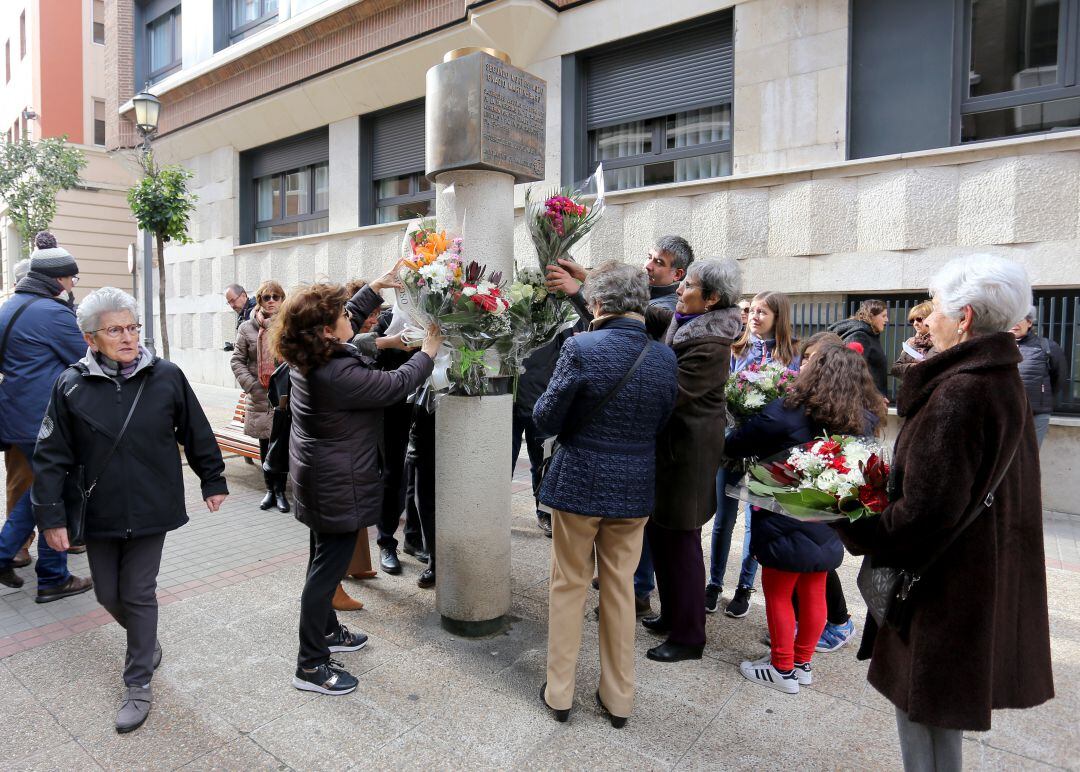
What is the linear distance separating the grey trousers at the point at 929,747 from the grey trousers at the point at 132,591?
10.00ft

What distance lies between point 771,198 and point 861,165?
0.94 m

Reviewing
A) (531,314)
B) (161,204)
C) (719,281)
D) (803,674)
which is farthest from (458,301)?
(161,204)

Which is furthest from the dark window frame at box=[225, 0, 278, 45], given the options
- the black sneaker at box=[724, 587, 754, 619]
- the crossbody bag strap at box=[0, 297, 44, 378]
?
the black sneaker at box=[724, 587, 754, 619]

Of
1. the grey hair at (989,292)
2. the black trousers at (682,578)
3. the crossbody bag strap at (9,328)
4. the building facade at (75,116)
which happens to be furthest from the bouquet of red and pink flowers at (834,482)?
the building facade at (75,116)

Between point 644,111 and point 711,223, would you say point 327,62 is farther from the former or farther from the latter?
point 711,223

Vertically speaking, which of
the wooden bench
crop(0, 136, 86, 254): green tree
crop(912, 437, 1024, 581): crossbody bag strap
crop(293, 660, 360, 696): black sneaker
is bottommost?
crop(293, 660, 360, 696): black sneaker

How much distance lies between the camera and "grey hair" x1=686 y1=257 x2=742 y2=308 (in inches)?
138

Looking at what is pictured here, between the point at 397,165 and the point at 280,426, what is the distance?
8.36m

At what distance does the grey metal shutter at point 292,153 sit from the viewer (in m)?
13.0

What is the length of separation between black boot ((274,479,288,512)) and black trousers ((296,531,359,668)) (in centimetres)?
321

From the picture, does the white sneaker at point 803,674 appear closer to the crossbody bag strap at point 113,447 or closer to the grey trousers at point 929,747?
the grey trousers at point 929,747

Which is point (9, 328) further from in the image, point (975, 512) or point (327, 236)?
point (327, 236)

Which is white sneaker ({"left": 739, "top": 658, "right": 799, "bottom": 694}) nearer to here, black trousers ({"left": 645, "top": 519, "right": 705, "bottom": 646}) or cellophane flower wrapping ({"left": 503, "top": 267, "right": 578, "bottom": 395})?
black trousers ({"left": 645, "top": 519, "right": 705, "bottom": 646})

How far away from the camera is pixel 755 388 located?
3572 mm
